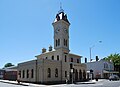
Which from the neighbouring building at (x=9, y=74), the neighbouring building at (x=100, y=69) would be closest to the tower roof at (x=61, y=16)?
the neighbouring building at (x=9, y=74)

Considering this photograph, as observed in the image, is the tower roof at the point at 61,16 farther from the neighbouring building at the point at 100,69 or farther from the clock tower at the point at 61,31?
the neighbouring building at the point at 100,69

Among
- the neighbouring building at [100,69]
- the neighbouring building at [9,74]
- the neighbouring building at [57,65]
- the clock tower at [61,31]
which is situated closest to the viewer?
the neighbouring building at [57,65]

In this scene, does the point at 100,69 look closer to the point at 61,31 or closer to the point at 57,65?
the point at 61,31

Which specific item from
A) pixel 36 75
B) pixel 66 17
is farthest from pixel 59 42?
pixel 36 75

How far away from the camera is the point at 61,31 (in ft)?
152

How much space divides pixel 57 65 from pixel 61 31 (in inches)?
301

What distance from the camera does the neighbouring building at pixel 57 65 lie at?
40.6m

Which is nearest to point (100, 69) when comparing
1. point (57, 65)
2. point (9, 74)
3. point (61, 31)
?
point (9, 74)

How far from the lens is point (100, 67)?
73.2 metres

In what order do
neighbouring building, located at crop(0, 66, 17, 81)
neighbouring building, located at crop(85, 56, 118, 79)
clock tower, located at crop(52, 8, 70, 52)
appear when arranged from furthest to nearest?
neighbouring building, located at crop(85, 56, 118, 79) < neighbouring building, located at crop(0, 66, 17, 81) < clock tower, located at crop(52, 8, 70, 52)

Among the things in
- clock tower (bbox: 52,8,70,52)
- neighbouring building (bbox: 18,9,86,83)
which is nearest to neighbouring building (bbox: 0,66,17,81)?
neighbouring building (bbox: 18,9,86,83)

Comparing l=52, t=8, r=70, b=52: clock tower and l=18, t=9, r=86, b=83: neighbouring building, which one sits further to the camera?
l=52, t=8, r=70, b=52: clock tower

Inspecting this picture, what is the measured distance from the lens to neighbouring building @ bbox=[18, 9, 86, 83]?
40.6 metres

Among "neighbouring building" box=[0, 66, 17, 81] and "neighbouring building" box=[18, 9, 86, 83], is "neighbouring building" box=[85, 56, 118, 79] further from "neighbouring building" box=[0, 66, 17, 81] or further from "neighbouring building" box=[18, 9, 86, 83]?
"neighbouring building" box=[0, 66, 17, 81]
